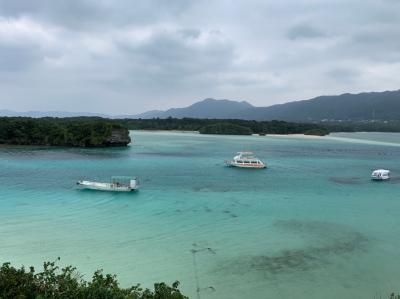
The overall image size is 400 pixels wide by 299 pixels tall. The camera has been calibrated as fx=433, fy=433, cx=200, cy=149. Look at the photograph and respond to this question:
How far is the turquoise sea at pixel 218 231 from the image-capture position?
1795cm

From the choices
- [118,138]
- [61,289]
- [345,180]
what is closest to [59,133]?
[118,138]

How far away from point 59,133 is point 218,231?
6330 centimetres

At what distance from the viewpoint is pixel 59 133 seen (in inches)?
3189

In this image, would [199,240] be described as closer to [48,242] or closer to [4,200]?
[48,242]

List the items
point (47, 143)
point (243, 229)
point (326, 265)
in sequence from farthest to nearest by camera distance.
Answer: point (47, 143) < point (243, 229) < point (326, 265)

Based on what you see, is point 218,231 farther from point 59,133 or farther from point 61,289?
Result: point 59,133

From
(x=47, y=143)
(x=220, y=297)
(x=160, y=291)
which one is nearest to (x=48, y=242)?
(x=220, y=297)

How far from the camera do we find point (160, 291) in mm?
10766

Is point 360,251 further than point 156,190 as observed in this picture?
No

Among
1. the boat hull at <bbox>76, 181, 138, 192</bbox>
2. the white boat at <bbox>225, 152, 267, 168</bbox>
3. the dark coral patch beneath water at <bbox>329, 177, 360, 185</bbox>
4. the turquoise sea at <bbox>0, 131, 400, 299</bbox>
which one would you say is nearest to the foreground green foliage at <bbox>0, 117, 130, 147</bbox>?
the white boat at <bbox>225, 152, 267, 168</bbox>

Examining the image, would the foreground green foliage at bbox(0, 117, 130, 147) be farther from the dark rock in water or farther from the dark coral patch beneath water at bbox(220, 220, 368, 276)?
the dark coral patch beneath water at bbox(220, 220, 368, 276)

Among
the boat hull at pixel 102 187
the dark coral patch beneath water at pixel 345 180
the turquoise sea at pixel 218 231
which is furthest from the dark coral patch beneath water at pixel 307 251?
the dark coral patch beneath water at pixel 345 180

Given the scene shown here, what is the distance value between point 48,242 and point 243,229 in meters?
10.7

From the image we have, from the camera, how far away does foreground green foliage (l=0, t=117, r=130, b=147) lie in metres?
79.6
